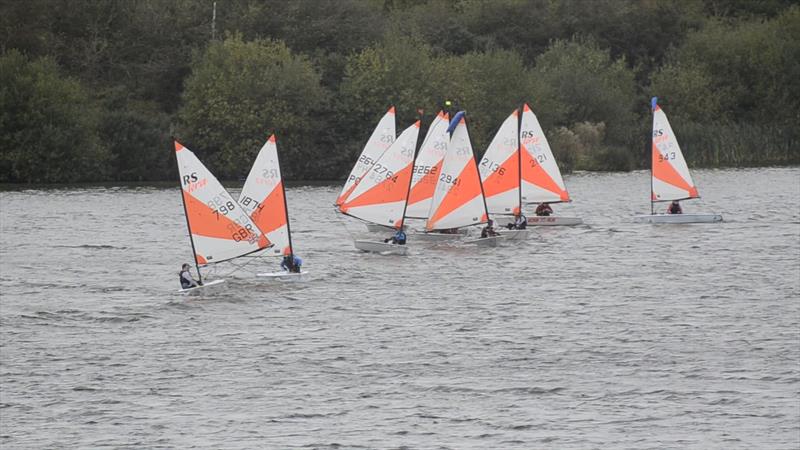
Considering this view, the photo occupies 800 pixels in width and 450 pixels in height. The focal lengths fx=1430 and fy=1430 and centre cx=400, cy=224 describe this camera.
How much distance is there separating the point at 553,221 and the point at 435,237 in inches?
426

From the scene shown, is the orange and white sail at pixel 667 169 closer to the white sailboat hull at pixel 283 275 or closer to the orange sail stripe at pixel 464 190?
the orange sail stripe at pixel 464 190

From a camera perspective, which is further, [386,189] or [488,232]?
[488,232]

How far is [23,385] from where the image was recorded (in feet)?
127

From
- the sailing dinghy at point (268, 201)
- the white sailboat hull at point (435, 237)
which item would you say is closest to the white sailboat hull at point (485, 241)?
the white sailboat hull at point (435, 237)

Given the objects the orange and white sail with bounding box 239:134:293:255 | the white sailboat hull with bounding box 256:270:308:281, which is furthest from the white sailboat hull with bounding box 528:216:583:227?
the orange and white sail with bounding box 239:134:293:255

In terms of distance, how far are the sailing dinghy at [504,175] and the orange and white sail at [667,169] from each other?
27.4 ft

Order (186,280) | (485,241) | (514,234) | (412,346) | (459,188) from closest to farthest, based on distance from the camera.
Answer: (412,346) → (186,280) → (459,188) → (485,241) → (514,234)

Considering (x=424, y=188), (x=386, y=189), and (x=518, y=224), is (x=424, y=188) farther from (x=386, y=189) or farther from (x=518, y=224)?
(x=386, y=189)

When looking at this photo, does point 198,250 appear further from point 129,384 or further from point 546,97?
point 546,97

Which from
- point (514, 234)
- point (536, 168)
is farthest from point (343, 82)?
point (514, 234)

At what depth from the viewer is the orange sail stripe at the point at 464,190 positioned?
2515 inches

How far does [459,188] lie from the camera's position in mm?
63750

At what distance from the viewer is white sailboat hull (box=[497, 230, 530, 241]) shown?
2682 inches

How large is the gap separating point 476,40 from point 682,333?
92.1 meters
